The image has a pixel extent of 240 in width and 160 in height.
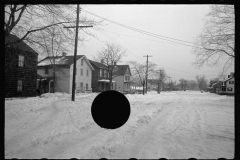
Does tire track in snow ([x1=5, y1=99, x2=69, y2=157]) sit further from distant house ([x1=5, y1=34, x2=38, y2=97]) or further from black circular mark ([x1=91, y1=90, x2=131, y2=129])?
black circular mark ([x1=91, y1=90, x2=131, y2=129])

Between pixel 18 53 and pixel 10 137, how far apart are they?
3.51 m

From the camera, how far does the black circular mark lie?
1855mm

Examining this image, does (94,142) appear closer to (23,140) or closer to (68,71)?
(23,140)

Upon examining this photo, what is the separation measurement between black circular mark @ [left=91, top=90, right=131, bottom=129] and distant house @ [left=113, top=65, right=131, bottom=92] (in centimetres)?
143

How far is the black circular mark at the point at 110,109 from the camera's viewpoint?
185cm

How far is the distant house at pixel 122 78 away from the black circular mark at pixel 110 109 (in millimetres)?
Result: 1432

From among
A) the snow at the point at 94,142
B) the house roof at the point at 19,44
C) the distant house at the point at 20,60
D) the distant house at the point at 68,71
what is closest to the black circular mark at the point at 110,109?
the snow at the point at 94,142

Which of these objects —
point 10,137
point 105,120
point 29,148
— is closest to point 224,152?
point 105,120

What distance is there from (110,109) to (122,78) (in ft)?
6.61

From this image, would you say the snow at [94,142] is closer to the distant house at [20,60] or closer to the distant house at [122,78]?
the distant house at [122,78]

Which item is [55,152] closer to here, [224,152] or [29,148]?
[29,148]

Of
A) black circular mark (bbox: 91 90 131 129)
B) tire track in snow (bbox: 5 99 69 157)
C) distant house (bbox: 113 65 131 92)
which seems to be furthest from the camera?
distant house (bbox: 113 65 131 92)

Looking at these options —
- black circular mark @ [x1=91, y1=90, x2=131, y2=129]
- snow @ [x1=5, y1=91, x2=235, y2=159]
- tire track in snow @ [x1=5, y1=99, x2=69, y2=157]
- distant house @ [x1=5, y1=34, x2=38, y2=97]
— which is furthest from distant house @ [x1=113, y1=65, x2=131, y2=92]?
distant house @ [x1=5, y1=34, x2=38, y2=97]
